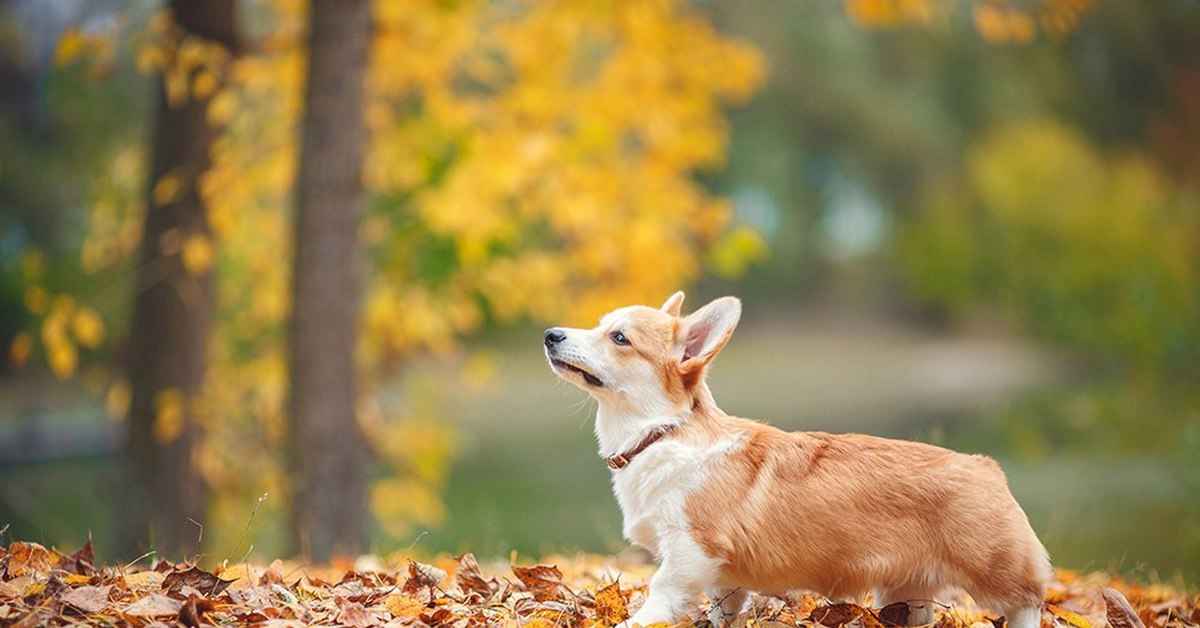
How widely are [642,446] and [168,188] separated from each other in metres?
4.42

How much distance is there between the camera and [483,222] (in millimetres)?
6711

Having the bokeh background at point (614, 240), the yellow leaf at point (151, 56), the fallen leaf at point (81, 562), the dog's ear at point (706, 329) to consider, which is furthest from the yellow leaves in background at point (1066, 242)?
the fallen leaf at point (81, 562)

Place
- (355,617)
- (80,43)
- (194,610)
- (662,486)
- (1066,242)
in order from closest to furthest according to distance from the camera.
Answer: (194,610) → (355,617) → (662,486) → (80,43) → (1066,242)

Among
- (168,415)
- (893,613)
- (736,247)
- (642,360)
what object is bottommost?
(168,415)

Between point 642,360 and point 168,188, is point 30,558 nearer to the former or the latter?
point 642,360

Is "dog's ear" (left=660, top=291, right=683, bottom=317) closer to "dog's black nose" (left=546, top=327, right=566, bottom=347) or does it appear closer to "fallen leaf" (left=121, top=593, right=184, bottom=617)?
"dog's black nose" (left=546, top=327, right=566, bottom=347)

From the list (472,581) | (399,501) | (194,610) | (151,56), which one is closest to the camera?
(194,610)

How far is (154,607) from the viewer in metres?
2.85

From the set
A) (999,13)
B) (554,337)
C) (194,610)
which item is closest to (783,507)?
(554,337)

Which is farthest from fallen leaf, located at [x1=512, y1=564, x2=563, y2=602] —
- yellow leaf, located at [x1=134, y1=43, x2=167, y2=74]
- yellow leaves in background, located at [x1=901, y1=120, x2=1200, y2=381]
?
yellow leaves in background, located at [x1=901, y1=120, x2=1200, y2=381]

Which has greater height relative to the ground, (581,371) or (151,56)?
(151,56)


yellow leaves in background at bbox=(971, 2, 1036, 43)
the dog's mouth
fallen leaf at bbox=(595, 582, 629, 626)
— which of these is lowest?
fallen leaf at bbox=(595, 582, 629, 626)

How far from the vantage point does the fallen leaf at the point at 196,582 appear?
10.1 feet

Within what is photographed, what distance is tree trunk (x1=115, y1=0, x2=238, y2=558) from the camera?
7469mm
